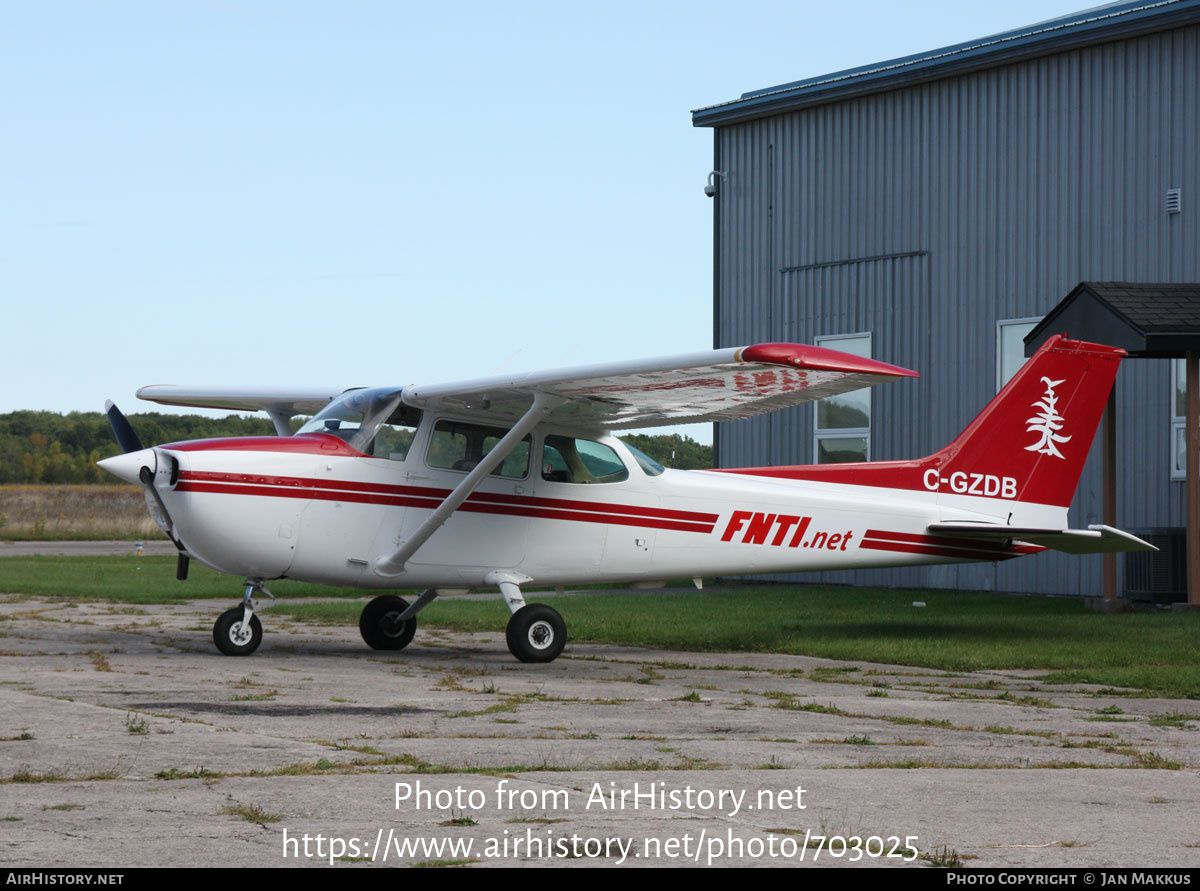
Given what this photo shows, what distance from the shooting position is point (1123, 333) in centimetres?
1538

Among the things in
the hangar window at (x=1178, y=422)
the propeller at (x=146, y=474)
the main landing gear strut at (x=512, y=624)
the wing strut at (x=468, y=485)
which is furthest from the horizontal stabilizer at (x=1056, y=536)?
the propeller at (x=146, y=474)

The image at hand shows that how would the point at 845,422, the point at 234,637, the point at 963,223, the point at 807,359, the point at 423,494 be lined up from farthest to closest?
the point at 845,422
the point at 963,223
the point at 423,494
the point at 234,637
the point at 807,359

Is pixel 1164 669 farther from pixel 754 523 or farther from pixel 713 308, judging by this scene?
pixel 713 308

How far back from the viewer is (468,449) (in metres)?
12.3

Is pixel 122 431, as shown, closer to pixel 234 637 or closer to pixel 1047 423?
pixel 234 637

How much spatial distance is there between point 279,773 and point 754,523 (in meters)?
7.70

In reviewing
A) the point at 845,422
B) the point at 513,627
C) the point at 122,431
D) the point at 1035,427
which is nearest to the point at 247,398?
the point at 122,431

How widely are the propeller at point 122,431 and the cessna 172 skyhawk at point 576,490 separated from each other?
1.0 inches

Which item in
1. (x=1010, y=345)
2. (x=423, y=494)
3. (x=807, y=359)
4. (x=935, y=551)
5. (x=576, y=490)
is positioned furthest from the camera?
(x=1010, y=345)

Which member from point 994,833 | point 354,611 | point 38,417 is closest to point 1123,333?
point 354,611

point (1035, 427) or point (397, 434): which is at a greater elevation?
point (1035, 427)

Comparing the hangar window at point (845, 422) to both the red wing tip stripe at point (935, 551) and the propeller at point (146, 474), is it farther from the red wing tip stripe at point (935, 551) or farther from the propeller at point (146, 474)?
the propeller at point (146, 474)

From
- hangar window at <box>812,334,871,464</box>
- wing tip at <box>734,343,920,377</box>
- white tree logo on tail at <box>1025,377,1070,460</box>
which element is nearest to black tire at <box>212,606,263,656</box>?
wing tip at <box>734,343,920,377</box>

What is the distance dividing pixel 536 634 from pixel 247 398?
15.5 ft
